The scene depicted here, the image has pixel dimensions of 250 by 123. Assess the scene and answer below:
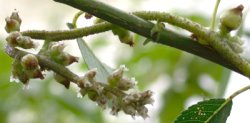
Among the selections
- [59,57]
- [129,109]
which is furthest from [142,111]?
[59,57]

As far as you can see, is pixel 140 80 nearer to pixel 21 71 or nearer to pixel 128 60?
pixel 128 60

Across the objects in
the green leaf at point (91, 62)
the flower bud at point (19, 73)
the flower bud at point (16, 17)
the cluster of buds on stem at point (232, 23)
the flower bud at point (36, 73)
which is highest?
the cluster of buds on stem at point (232, 23)

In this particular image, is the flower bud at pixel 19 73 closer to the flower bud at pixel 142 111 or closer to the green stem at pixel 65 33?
the green stem at pixel 65 33

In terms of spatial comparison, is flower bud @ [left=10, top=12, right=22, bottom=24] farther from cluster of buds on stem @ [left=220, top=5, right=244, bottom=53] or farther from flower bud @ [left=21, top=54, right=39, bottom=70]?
cluster of buds on stem @ [left=220, top=5, right=244, bottom=53]

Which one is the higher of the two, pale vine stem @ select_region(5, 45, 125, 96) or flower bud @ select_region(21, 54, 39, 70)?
pale vine stem @ select_region(5, 45, 125, 96)

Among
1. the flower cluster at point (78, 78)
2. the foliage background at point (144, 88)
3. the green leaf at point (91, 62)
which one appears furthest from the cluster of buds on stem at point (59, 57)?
the foliage background at point (144, 88)

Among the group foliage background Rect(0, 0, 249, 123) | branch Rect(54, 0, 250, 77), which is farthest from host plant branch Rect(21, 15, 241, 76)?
foliage background Rect(0, 0, 249, 123)
